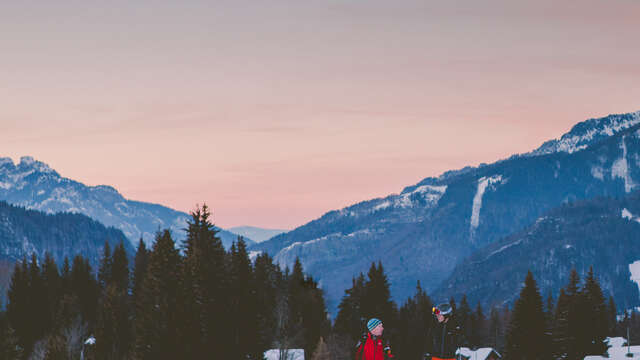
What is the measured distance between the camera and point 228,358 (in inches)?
2147

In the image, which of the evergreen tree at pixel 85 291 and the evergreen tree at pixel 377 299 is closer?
the evergreen tree at pixel 377 299

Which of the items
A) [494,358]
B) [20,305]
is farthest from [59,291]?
[494,358]

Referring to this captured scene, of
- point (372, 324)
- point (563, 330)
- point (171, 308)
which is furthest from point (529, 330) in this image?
point (372, 324)

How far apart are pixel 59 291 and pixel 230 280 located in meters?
63.6

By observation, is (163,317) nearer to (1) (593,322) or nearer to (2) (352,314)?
(1) (593,322)

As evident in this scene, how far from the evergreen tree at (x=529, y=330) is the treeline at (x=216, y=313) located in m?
0.10

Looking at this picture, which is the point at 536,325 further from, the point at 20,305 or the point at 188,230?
the point at 20,305

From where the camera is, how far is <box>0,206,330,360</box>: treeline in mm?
45438

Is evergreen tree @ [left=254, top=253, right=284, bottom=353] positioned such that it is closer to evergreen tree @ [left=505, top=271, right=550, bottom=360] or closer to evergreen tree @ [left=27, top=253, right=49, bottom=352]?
evergreen tree @ [left=505, top=271, right=550, bottom=360]

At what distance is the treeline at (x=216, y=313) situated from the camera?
4784 centimetres

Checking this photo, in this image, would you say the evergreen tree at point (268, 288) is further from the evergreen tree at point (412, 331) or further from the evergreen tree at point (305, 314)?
the evergreen tree at point (412, 331)

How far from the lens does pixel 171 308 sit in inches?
1745

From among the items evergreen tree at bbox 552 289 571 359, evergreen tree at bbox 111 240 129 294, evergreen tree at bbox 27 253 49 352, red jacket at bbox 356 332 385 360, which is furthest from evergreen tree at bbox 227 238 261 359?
evergreen tree at bbox 111 240 129 294

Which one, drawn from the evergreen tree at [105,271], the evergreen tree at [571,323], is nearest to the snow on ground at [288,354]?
the evergreen tree at [571,323]
